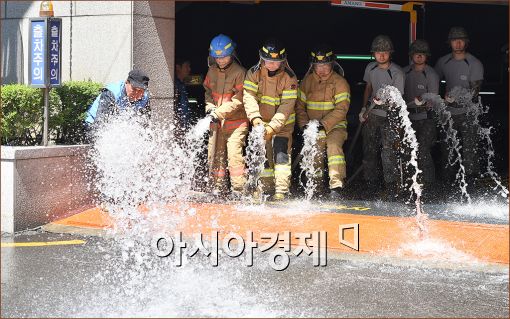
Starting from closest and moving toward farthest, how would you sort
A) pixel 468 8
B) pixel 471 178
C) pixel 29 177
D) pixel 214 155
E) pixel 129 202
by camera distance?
1. pixel 29 177
2. pixel 129 202
3. pixel 214 155
4. pixel 471 178
5. pixel 468 8

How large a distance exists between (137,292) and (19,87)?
357cm

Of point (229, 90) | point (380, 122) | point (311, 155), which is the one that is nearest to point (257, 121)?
point (229, 90)

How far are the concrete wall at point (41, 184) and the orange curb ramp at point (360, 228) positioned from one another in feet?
0.59

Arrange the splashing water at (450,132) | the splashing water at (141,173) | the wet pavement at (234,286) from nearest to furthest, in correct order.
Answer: the wet pavement at (234,286), the splashing water at (141,173), the splashing water at (450,132)

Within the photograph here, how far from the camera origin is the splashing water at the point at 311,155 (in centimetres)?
937

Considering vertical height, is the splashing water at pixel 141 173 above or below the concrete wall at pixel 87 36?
below

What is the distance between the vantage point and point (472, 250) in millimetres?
6871

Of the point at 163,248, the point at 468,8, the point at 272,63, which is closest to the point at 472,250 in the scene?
the point at 163,248

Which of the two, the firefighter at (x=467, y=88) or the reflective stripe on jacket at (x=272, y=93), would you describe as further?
the firefighter at (x=467, y=88)

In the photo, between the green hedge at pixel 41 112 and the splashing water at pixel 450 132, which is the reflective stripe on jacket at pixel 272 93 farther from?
the splashing water at pixel 450 132

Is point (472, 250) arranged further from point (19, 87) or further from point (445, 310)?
point (19, 87)

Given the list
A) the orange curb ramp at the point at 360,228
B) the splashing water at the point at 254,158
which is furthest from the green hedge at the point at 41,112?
the splashing water at the point at 254,158

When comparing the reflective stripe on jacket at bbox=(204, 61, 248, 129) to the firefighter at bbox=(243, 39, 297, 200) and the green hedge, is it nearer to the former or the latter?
the firefighter at bbox=(243, 39, 297, 200)

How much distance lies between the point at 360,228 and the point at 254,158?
2271 millimetres
